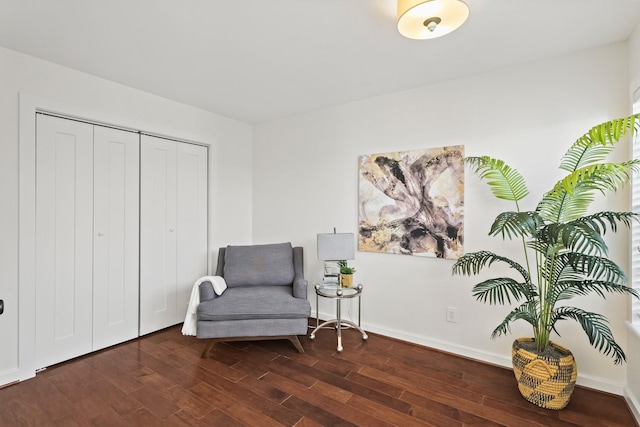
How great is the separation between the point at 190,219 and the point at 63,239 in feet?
3.74

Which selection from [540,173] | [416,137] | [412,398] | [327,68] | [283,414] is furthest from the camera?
[416,137]

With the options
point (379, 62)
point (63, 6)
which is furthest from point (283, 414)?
point (63, 6)

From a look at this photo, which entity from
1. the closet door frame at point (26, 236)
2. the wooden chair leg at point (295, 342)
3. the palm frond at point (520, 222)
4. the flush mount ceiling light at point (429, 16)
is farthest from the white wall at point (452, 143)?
the closet door frame at point (26, 236)

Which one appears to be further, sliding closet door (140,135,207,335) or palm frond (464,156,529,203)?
sliding closet door (140,135,207,335)

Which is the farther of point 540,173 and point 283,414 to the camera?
point 540,173

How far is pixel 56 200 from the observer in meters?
2.45

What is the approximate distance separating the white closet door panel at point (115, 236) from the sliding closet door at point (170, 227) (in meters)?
0.08

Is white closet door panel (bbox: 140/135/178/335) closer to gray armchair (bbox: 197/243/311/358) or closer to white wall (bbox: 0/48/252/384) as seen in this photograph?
white wall (bbox: 0/48/252/384)

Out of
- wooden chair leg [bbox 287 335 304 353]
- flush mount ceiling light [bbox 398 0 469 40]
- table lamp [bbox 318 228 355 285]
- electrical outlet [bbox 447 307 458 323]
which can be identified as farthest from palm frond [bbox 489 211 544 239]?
wooden chair leg [bbox 287 335 304 353]

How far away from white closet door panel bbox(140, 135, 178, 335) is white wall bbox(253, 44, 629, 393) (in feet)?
3.89

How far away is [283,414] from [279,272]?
1464 mm

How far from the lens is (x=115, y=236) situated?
281 centimetres

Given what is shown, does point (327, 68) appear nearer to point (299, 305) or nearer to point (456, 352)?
point (299, 305)

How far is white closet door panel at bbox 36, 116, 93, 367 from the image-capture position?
7.79 ft
